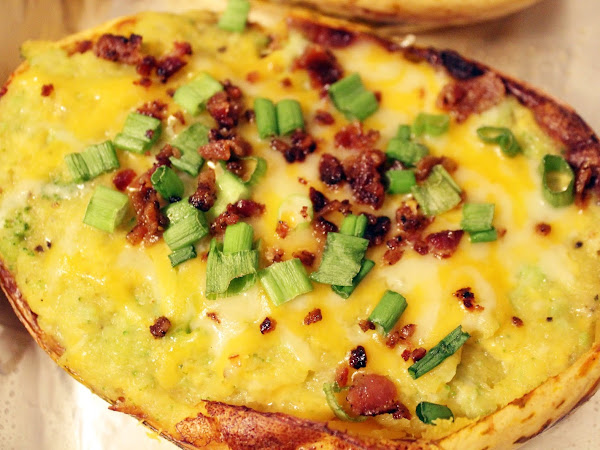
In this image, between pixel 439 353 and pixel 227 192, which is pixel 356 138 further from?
pixel 439 353

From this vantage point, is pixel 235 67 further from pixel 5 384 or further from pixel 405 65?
pixel 5 384

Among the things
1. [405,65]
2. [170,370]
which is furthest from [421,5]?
[170,370]

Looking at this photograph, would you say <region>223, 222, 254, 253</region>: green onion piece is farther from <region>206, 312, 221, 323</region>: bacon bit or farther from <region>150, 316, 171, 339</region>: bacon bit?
<region>150, 316, 171, 339</region>: bacon bit

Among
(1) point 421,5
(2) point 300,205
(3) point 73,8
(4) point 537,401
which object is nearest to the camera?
(4) point 537,401

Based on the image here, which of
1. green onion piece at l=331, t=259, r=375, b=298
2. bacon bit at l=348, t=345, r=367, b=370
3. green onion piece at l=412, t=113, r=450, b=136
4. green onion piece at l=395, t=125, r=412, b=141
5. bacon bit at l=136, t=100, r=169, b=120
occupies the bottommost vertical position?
bacon bit at l=348, t=345, r=367, b=370

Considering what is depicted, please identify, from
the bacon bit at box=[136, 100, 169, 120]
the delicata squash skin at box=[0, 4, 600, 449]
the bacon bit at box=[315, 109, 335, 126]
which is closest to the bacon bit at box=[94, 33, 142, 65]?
the delicata squash skin at box=[0, 4, 600, 449]

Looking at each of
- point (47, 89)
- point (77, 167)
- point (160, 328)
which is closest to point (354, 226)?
point (160, 328)
